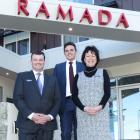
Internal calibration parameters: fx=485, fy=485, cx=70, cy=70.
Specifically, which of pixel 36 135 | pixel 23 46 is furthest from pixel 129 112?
pixel 36 135

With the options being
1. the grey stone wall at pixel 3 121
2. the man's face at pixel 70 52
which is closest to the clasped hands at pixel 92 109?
the man's face at pixel 70 52

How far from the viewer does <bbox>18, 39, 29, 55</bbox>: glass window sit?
1684 centimetres

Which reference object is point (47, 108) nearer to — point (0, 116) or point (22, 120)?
point (22, 120)

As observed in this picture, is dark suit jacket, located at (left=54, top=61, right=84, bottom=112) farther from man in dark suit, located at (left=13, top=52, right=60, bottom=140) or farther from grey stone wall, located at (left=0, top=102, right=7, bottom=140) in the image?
grey stone wall, located at (left=0, top=102, right=7, bottom=140)

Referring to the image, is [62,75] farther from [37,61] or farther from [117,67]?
[117,67]

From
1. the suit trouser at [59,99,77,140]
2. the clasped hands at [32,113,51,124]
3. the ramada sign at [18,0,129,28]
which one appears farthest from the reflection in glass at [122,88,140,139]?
the clasped hands at [32,113,51,124]

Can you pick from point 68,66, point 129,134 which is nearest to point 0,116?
point 129,134

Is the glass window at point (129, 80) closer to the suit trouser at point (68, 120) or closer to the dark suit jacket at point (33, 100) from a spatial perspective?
the suit trouser at point (68, 120)

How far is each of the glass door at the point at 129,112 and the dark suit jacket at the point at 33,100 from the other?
356 inches

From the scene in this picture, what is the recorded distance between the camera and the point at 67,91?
5.66 metres

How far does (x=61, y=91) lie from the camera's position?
568 centimetres

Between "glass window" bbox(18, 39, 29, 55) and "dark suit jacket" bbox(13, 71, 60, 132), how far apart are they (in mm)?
11577

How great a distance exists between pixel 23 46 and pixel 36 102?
472 inches

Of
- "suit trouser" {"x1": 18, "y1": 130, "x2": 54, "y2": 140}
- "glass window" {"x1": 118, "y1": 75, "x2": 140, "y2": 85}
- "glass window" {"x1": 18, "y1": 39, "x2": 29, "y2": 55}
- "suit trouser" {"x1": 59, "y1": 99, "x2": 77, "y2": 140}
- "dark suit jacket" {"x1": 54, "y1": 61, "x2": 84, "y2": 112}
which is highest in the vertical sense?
"glass window" {"x1": 18, "y1": 39, "x2": 29, "y2": 55}
